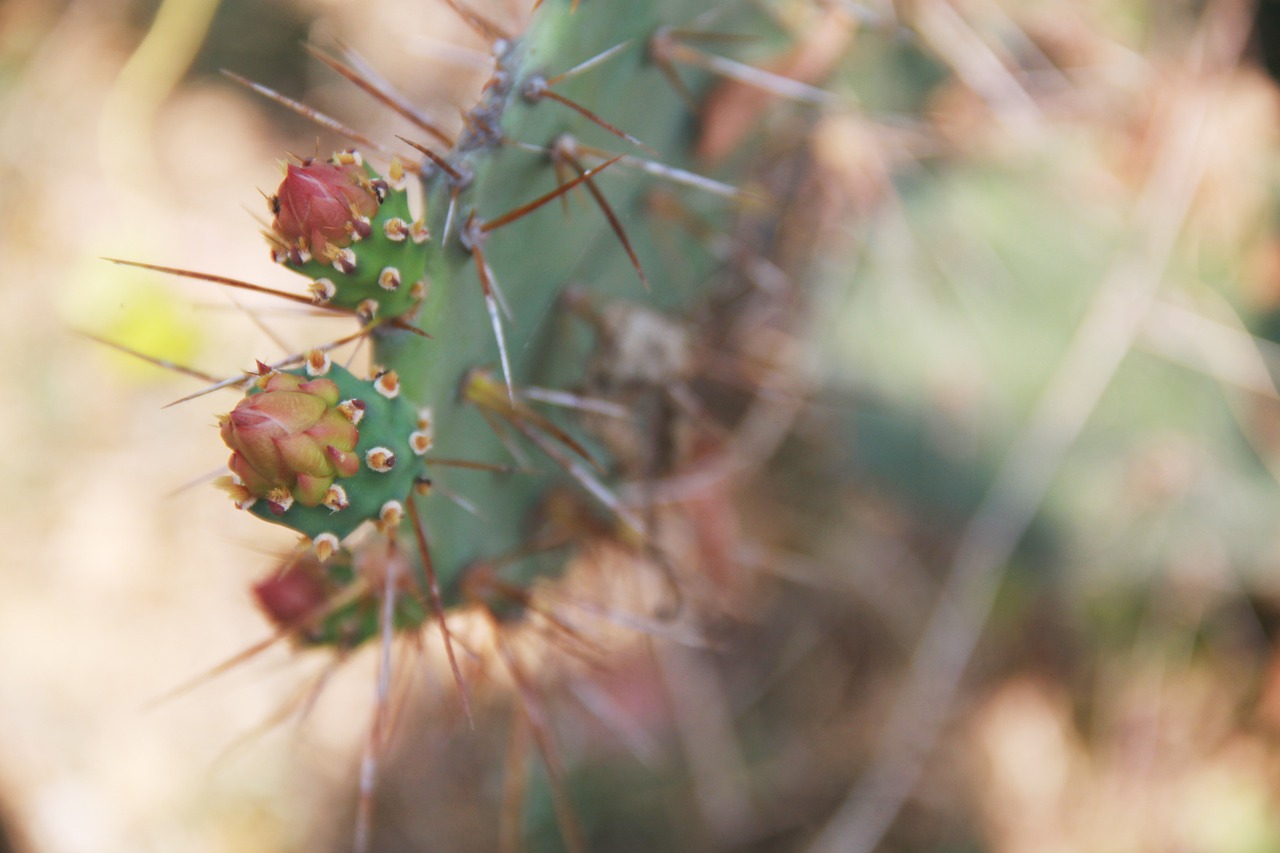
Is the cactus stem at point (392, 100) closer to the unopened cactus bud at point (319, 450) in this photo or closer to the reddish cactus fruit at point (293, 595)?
the unopened cactus bud at point (319, 450)

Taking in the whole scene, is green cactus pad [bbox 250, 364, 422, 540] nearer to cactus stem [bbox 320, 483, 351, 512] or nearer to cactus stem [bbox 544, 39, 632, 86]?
cactus stem [bbox 320, 483, 351, 512]

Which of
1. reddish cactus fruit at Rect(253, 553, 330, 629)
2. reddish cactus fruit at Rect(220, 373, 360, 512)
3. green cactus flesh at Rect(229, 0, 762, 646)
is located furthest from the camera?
reddish cactus fruit at Rect(253, 553, 330, 629)

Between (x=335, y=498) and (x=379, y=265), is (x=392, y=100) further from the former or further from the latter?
(x=335, y=498)

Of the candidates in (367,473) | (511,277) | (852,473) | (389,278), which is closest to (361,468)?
(367,473)

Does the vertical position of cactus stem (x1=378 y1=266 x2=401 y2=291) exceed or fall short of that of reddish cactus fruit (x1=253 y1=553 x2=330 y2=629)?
it exceeds it

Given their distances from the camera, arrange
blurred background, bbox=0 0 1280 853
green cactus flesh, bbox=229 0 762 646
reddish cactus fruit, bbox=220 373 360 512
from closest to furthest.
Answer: reddish cactus fruit, bbox=220 373 360 512
green cactus flesh, bbox=229 0 762 646
blurred background, bbox=0 0 1280 853

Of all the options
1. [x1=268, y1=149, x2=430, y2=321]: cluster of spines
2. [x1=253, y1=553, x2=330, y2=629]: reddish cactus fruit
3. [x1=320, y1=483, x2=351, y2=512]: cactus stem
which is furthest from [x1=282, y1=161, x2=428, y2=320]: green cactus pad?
[x1=253, y1=553, x2=330, y2=629]: reddish cactus fruit
